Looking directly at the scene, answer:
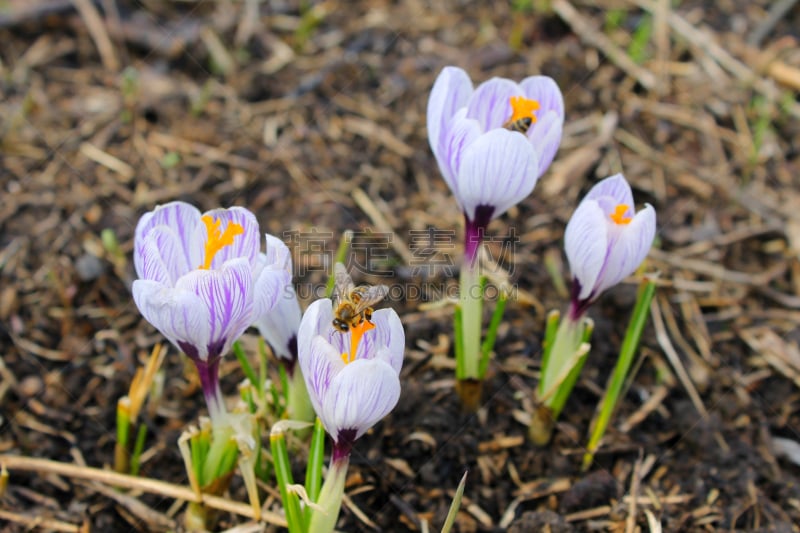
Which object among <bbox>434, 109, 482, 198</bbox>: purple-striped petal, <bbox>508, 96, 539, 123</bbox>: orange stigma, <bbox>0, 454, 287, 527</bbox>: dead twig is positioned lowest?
<bbox>0, 454, 287, 527</bbox>: dead twig

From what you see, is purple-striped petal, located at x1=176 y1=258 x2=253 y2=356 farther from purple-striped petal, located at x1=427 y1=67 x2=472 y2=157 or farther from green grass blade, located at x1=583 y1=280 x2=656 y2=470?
green grass blade, located at x1=583 y1=280 x2=656 y2=470

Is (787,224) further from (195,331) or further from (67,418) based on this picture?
(67,418)

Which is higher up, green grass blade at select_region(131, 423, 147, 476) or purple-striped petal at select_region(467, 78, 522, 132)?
purple-striped petal at select_region(467, 78, 522, 132)

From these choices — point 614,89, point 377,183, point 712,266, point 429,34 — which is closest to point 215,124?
point 377,183

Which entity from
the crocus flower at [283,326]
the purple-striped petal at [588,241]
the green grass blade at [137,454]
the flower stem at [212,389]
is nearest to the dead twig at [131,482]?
the green grass blade at [137,454]

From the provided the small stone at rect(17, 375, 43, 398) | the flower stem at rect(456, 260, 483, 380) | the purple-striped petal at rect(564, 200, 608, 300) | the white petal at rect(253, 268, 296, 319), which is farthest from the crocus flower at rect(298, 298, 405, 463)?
the small stone at rect(17, 375, 43, 398)

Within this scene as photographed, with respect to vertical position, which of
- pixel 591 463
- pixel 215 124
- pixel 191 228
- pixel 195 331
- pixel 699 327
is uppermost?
pixel 215 124

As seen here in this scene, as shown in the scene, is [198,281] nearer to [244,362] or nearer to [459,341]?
[244,362]
